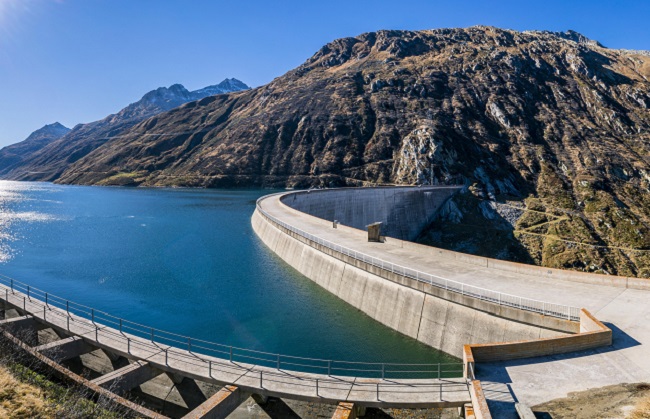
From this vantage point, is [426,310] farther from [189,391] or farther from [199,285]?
[199,285]

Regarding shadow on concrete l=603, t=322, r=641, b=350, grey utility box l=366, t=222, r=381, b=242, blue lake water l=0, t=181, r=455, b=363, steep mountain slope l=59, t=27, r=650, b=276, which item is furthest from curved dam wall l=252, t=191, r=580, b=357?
steep mountain slope l=59, t=27, r=650, b=276

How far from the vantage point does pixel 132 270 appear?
A: 4675cm

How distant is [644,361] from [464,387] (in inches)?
341

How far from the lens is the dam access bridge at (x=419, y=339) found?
53.6 ft

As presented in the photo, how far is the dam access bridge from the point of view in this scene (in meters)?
16.3

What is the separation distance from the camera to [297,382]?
17.5 meters

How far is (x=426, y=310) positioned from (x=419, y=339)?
81.1 inches

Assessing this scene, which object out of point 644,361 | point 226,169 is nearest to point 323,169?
point 226,169

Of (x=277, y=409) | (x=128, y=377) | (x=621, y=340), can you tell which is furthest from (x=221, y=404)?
(x=621, y=340)

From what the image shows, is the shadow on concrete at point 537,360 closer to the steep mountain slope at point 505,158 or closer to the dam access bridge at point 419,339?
the dam access bridge at point 419,339

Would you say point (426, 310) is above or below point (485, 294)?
below

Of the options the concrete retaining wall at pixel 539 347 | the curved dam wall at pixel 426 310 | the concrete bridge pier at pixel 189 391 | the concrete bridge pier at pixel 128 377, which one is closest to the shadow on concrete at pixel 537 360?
the concrete retaining wall at pixel 539 347

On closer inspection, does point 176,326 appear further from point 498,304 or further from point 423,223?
point 423,223

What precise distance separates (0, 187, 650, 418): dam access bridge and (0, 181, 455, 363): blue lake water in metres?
1.64
